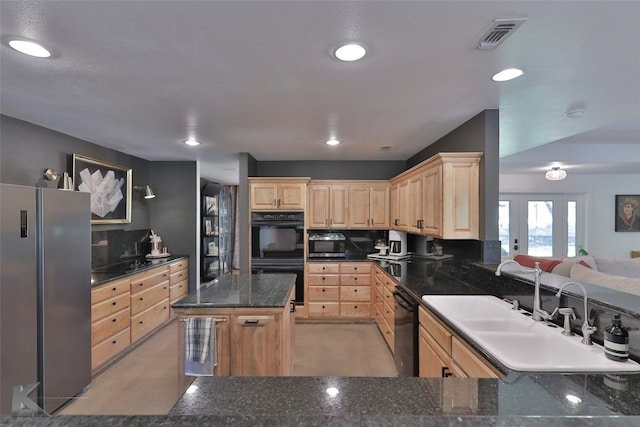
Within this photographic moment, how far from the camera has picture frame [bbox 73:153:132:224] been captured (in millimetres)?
3676

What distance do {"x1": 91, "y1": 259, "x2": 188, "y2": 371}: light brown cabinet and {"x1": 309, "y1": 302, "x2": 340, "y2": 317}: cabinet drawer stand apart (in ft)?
6.98

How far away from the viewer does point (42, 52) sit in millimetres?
1716

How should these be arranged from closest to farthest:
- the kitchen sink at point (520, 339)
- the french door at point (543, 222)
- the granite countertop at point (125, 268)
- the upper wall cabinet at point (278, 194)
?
the kitchen sink at point (520, 339)
the granite countertop at point (125, 268)
the upper wall cabinet at point (278, 194)
the french door at point (543, 222)

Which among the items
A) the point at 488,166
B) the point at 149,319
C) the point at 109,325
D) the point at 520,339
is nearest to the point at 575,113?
the point at 488,166

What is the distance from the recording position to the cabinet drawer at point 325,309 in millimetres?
4656

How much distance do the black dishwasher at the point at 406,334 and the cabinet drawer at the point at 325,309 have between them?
1.65 m

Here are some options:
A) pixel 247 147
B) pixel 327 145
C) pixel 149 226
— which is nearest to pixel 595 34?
pixel 327 145

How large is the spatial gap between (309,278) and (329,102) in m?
2.90

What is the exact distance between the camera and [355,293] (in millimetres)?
4664

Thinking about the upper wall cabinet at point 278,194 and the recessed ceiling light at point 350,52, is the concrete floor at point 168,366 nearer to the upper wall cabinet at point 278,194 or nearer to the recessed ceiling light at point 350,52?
the upper wall cabinet at point 278,194

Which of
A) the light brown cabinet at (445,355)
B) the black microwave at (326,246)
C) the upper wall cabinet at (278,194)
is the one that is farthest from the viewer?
the black microwave at (326,246)

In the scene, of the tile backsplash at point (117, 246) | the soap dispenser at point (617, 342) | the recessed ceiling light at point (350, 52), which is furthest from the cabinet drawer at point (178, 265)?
the soap dispenser at point (617, 342)

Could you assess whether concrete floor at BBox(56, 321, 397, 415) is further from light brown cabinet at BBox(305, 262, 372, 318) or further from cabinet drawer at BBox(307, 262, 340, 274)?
cabinet drawer at BBox(307, 262, 340, 274)

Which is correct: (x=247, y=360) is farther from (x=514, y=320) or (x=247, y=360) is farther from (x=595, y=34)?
(x=595, y=34)
